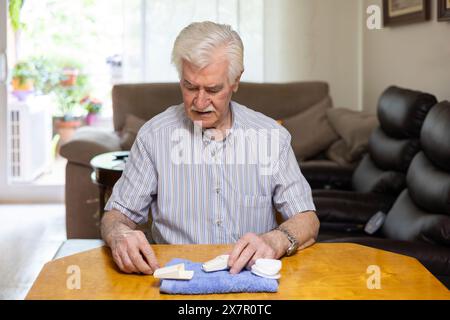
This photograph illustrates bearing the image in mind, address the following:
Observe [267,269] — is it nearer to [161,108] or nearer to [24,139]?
[161,108]

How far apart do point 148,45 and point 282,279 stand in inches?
161

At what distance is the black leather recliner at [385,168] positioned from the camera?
10.9 ft

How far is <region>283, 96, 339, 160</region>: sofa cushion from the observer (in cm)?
487

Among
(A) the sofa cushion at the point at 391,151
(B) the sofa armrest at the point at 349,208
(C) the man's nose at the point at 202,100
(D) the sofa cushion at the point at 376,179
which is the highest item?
(C) the man's nose at the point at 202,100

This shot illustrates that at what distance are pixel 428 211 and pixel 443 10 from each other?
112 cm

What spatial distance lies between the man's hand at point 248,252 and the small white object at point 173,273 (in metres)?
0.10

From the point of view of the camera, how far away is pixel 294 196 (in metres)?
2.02

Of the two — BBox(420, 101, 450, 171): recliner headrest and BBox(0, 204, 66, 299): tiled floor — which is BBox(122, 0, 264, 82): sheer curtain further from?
BBox(420, 101, 450, 171): recliner headrest

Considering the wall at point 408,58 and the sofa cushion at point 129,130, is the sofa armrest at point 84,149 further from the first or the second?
the wall at point 408,58

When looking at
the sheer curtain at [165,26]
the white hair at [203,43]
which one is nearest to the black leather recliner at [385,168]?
the white hair at [203,43]

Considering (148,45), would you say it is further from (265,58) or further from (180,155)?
(180,155)

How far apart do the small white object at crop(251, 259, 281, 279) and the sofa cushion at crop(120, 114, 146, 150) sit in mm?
3113

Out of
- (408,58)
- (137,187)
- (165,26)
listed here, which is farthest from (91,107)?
(137,187)

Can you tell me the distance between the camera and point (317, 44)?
18.1ft
